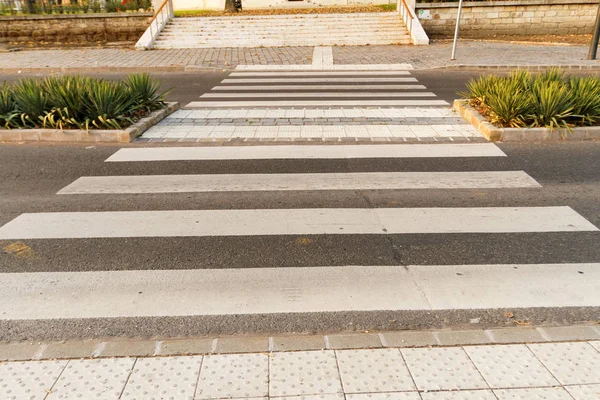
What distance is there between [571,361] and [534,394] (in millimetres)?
492

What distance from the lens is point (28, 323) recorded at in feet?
11.7

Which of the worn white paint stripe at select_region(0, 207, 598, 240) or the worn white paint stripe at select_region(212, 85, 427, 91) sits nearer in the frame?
the worn white paint stripe at select_region(0, 207, 598, 240)

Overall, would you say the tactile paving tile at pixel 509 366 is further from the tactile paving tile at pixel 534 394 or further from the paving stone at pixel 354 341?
the paving stone at pixel 354 341

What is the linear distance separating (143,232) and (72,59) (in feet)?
49.9

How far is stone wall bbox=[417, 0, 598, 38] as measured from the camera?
22.7 m

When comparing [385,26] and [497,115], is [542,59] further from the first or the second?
[497,115]

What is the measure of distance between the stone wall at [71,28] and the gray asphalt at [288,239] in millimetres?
18168

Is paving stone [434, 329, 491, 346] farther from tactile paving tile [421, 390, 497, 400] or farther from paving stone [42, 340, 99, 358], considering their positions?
paving stone [42, 340, 99, 358]

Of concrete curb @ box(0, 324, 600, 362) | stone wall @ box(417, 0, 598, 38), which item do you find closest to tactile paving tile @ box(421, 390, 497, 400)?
concrete curb @ box(0, 324, 600, 362)

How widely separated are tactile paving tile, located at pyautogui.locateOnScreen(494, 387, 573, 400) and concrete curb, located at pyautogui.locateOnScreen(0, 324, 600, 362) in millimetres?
486

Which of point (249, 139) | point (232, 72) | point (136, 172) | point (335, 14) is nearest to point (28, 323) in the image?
point (136, 172)

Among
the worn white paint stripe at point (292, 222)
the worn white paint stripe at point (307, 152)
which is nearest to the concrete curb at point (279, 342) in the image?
the worn white paint stripe at point (292, 222)

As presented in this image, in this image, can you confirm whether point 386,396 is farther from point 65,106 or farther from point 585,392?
point 65,106

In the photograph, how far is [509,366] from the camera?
3.06 metres
